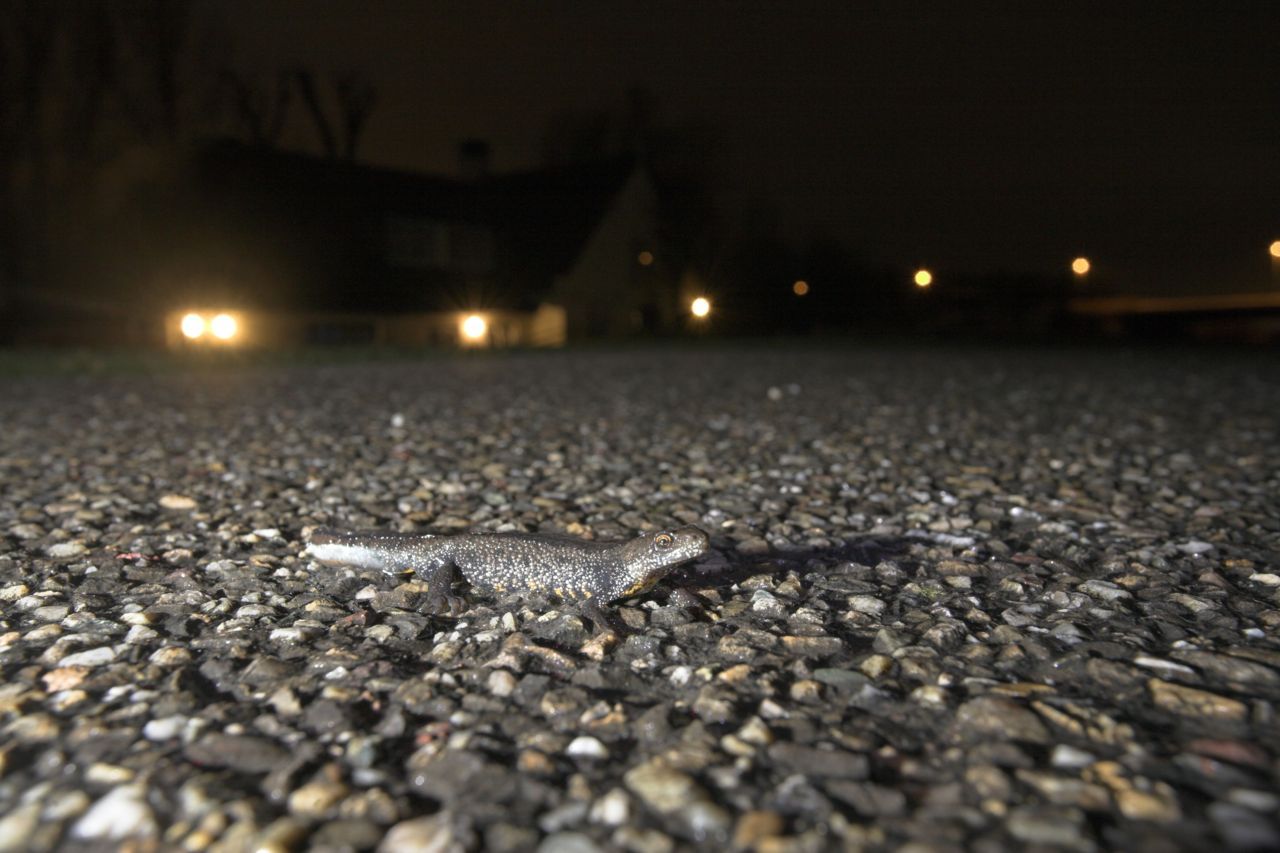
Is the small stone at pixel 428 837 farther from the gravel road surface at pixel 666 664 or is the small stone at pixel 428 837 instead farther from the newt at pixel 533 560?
the newt at pixel 533 560

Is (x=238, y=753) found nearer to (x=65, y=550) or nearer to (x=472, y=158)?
(x=65, y=550)

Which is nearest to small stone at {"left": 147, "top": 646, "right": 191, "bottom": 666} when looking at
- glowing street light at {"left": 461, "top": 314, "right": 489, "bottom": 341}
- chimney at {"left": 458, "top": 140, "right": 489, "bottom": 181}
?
glowing street light at {"left": 461, "top": 314, "right": 489, "bottom": 341}

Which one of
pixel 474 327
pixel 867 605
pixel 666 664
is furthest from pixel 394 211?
pixel 666 664

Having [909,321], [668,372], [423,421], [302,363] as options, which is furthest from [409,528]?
[909,321]

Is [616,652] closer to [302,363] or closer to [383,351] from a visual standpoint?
[302,363]

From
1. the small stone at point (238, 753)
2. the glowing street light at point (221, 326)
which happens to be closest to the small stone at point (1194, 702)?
the small stone at point (238, 753)
